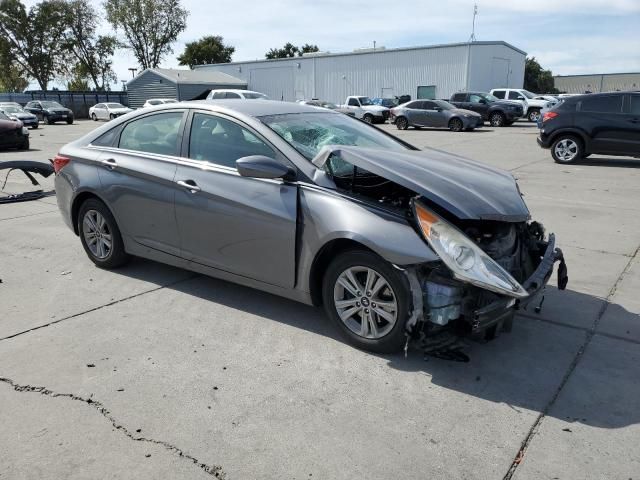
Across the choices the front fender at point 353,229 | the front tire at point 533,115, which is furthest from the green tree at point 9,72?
the front fender at point 353,229

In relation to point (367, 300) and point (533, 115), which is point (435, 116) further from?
point (367, 300)

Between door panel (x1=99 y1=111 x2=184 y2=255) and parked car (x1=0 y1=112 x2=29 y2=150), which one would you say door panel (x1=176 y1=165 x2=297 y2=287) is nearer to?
door panel (x1=99 y1=111 x2=184 y2=255)

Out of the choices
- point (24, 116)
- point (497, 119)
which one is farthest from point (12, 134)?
point (497, 119)

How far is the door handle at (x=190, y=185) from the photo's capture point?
160 inches

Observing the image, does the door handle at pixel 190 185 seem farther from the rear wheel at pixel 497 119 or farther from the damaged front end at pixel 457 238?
the rear wheel at pixel 497 119

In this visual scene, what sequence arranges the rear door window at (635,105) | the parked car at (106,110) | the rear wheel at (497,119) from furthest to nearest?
the parked car at (106,110)
the rear wheel at (497,119)
the rear door window at (635,105)

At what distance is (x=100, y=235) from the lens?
5.02 meters

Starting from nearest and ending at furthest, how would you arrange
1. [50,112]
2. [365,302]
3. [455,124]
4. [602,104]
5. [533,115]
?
[365,302]
[602,104]
[455,124]
[533,115]
[50,112]

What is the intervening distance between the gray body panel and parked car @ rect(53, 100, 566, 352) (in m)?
0.01

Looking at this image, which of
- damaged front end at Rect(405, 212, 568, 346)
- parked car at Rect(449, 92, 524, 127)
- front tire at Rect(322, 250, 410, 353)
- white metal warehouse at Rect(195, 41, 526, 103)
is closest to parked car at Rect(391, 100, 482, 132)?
parked car at Rect(449, 92, 524, 127)

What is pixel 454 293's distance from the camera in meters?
3.10

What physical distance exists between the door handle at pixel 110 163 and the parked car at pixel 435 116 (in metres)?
21.3

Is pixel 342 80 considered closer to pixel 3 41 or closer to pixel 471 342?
pixel 3 41

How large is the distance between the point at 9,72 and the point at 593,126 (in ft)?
222
